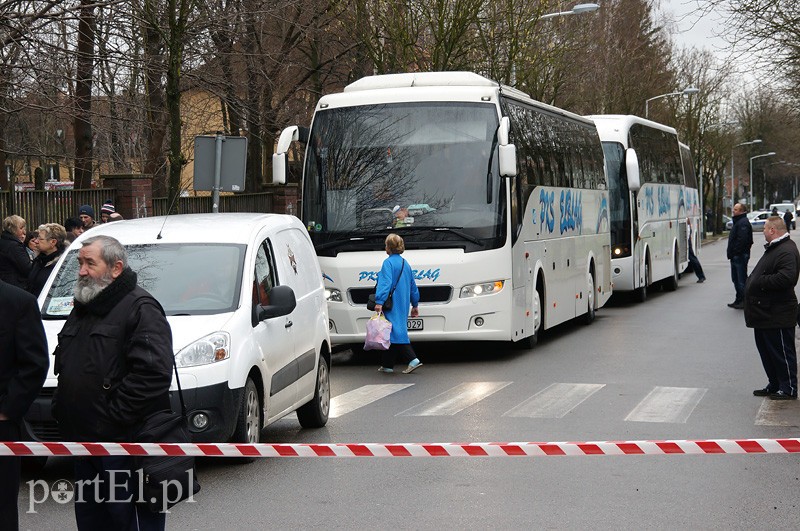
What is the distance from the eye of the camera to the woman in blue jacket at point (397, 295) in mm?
14969

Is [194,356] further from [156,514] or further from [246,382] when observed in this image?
[156,514]

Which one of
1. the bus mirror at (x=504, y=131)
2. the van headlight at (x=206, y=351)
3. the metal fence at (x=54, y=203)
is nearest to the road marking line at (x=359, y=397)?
the van headlight at (x=206, y=351)

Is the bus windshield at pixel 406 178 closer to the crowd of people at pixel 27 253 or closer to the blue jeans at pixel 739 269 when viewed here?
the crowd of people at pixel 27 253

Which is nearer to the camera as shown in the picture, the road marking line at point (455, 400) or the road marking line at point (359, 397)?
the road marking line at point (455, 400)

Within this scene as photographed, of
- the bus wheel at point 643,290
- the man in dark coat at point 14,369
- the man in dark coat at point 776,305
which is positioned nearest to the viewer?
the man in dark coat at point 14,369

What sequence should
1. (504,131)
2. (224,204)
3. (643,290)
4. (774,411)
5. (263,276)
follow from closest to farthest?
1. (263,276)
2. (774,411)
3. (504,131)
4. (643,290)
5. (224,204)

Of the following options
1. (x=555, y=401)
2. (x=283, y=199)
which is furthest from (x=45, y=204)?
(x=283, y=199)

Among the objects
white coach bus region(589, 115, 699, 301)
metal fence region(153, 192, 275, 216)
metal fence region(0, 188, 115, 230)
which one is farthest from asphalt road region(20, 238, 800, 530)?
metal fence region(153, 192, 275, 216)

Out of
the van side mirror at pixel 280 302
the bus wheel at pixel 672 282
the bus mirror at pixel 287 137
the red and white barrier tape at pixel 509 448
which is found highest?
the bus mirror at pixel 287 137

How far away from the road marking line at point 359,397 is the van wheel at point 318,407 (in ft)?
2.06

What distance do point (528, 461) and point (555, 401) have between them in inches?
123

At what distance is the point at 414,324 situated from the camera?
16.3 meters

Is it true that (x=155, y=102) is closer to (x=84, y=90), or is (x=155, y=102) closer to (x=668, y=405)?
(x=84, y=90)

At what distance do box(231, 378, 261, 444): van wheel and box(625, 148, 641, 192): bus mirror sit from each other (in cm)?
1757
